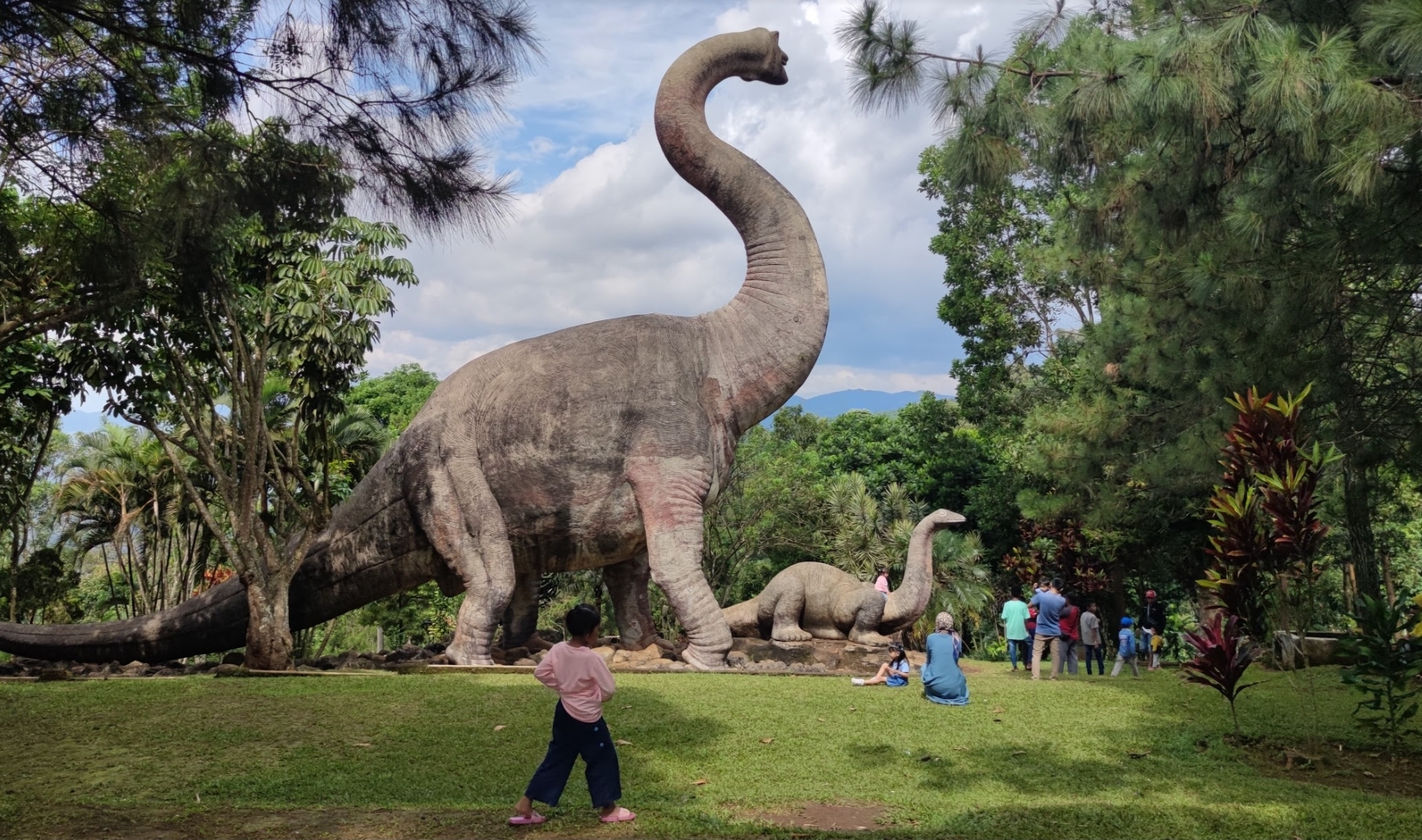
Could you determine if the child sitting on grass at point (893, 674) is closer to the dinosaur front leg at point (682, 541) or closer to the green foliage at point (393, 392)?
the dinosaur front leg at point (682, 541)

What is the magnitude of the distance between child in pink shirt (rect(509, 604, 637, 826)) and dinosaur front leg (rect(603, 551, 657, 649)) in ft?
21.0

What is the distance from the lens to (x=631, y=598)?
11.9 metres

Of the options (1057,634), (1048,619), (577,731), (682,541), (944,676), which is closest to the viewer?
(577,731)

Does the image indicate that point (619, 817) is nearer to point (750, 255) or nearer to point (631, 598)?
point (631, 598)

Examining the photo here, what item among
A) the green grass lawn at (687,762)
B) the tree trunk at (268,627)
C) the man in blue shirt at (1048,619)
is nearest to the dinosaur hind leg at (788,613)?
the man in blue shirt at (1048,619)

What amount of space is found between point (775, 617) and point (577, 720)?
8272 mm

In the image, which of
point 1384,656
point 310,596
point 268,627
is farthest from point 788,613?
point 1384,656

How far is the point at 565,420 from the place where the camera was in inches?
408

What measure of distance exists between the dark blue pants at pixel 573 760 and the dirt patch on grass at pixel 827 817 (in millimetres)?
790

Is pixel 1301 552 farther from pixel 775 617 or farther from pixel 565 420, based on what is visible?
pixel 775 617

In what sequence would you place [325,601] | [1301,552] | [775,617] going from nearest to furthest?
[1301,552]
[325,601]
[775,617]

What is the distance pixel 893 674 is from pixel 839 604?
2.98 meters

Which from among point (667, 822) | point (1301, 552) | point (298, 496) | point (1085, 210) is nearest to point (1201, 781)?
point (1301, 552)

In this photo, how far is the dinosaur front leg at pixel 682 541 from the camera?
10.0m
